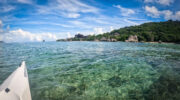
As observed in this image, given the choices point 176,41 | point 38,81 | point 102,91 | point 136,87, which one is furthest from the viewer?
point 176,41

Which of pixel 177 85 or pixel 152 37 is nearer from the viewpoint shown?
pixel 177 85

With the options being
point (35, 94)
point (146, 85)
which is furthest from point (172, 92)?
point (35, 94)

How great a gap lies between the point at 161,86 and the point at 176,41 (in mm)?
99828

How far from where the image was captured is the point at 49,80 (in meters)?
6.91

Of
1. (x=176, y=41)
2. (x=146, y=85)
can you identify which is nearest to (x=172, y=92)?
(x=146, y=85)

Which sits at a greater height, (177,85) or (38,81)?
(38,81)

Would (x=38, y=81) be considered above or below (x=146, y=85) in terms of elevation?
above

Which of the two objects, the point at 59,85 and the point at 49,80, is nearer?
the point at 59,85

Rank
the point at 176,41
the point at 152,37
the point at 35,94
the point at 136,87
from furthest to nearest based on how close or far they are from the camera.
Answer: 1. the point at 152,37
2. the point at 176,41
3. the point at 136,87
4. the point at 35,94

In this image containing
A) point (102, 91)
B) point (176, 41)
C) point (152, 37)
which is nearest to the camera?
point (102, 91)

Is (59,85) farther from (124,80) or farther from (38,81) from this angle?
(124,80)

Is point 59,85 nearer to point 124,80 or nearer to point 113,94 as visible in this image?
point 113,94

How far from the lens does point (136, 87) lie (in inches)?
236

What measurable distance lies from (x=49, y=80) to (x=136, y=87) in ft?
20.4
